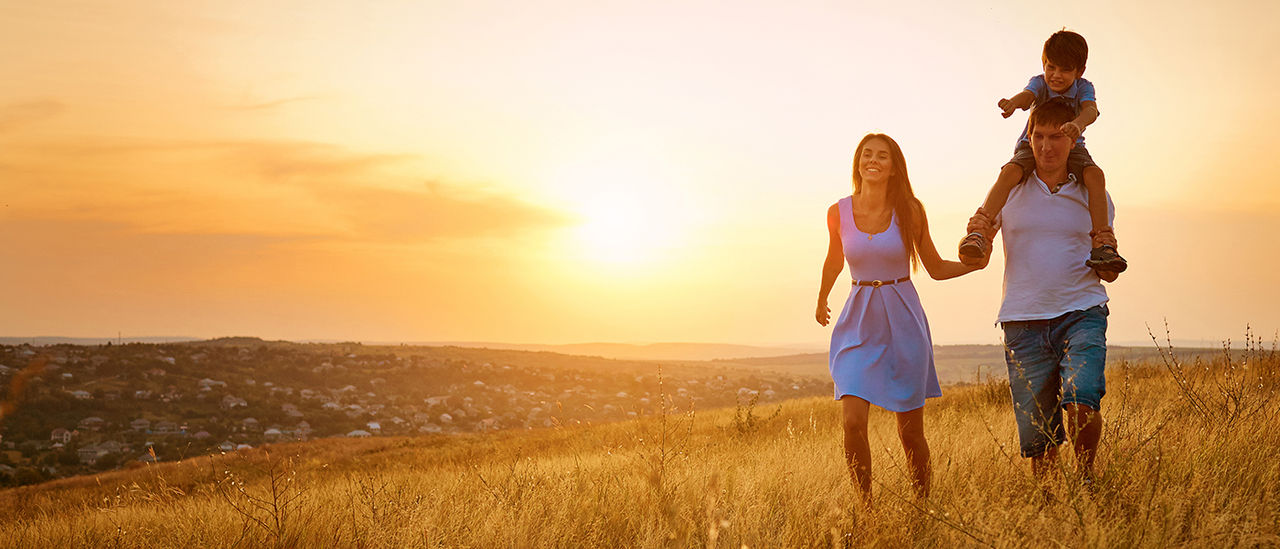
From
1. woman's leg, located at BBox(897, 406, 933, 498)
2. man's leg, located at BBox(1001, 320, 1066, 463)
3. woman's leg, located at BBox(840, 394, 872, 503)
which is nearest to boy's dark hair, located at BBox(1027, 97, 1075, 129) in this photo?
man's leg, located at BBox(1001, 320, 1066, 463)

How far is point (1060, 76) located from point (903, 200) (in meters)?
1.03

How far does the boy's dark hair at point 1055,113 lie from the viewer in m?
3.91

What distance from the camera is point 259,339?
58156 mm

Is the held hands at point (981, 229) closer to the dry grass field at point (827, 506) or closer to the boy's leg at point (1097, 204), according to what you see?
the boy's leg at point (1097, 204)

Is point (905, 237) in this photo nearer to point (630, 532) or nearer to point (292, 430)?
point (630, 532)

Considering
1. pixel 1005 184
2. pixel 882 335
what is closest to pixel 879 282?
pixel 882 335

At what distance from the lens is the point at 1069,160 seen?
396 cm

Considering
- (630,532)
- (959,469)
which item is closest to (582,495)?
(630,532)

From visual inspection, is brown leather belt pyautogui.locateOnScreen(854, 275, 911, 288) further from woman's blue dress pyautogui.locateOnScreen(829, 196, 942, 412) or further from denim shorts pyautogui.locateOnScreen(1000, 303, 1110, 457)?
denim shorts pyautogui.locateOnScreen(1000, 303, 1110, 457)

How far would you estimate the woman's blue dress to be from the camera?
4.06 metres

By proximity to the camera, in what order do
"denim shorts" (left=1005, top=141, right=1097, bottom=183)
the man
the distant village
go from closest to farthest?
the man, "denim shorts" (left=1005, top=141, right=1097, bottom=183), the distant village

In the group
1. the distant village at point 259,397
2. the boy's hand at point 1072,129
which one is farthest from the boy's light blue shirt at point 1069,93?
the distant village at point 259,397

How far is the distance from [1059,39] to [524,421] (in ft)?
106

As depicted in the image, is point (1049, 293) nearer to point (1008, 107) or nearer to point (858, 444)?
point (1008, 107)
